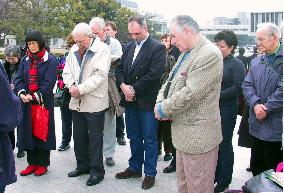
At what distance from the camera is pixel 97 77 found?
402cm

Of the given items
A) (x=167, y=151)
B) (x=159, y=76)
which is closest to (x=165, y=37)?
(x=159, y=76)

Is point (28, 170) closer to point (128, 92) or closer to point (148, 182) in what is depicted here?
point (148, 182)

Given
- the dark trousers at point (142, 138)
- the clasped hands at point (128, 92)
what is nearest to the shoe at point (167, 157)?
the dark trousers at point (142, 138)

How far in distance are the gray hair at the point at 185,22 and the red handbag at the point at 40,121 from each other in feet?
7.20

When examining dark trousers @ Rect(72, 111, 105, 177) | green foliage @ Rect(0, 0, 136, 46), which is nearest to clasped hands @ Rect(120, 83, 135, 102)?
dark trousers @ Rect(72, 111, 105, 177)

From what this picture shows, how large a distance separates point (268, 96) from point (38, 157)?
272cm

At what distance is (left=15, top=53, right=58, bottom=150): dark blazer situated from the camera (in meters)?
4.32

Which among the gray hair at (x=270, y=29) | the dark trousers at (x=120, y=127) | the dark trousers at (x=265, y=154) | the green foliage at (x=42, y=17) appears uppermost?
the green foliage at (x=42, y=17)

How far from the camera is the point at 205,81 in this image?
273cm

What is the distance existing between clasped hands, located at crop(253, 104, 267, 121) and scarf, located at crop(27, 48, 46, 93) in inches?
96.0

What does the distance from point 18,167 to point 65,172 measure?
0.64 m

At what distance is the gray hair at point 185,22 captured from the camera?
278 centimetres

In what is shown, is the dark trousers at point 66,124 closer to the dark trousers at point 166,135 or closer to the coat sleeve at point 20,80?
the coat sleeve at point 20,80

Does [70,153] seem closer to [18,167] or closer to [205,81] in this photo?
[18,167]
